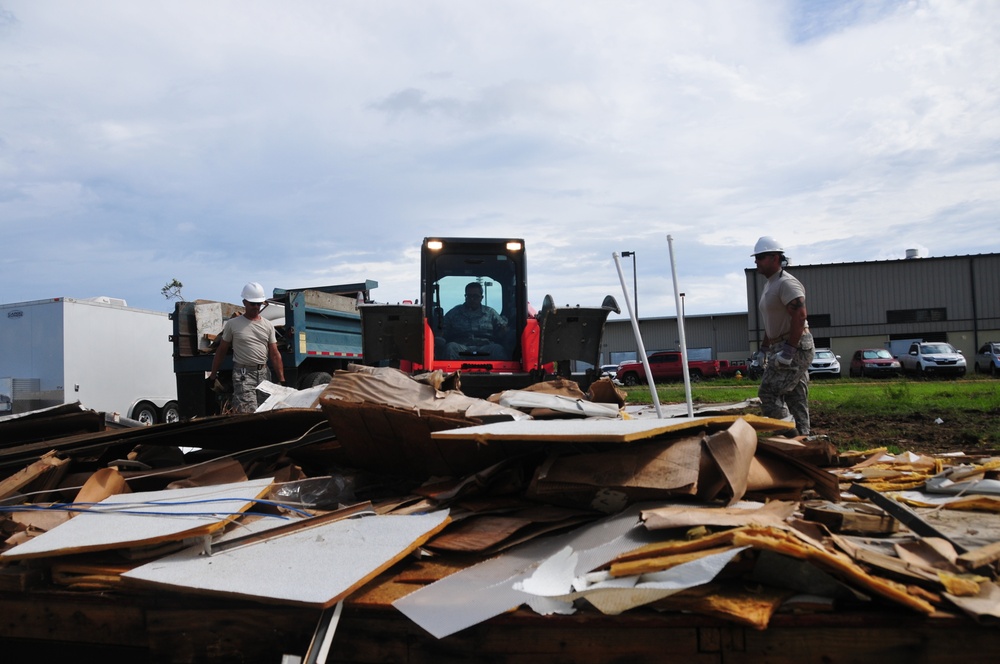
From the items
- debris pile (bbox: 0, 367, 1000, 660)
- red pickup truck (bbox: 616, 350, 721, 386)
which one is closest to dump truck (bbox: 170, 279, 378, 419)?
debris pile (bbox: 0, 367, 1000, 660)

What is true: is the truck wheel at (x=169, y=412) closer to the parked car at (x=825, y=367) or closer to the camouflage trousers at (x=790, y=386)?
the camouflage trousers at (x=790, y=386)

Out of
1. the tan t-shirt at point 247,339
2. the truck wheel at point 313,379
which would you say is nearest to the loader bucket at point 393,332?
the tan t-shirt at point 247,339

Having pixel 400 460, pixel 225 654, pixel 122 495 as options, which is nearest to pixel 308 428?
pixel 400 460

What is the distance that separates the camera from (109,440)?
13.0 feet

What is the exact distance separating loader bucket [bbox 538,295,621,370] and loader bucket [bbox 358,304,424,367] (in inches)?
47.0

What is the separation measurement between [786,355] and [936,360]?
27207 mm

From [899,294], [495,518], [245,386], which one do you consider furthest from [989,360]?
[495,518]

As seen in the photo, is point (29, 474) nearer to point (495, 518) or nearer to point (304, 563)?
point (304, 563)

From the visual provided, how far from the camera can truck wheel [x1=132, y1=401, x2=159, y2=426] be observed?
14911 millimetres

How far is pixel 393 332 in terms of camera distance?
6992 mm

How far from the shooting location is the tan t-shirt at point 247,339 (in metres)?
7.98

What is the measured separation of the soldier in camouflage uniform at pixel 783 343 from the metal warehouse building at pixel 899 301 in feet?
107

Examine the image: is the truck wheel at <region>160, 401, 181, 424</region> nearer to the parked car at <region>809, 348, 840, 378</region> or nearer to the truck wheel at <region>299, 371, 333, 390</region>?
the truck wheel at <region>299, 371, 333, 390</region>

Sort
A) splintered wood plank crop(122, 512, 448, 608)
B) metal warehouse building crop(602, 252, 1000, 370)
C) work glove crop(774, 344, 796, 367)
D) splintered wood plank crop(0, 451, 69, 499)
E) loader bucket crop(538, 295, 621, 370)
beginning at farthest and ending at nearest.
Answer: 1. metal warehouse building crop(602, 252, 1000, 370)
2. loader bucket crop(538, 295, 621, 370)
3. work glove crop(774, 344, 796, 367)
4. splintered wood plank crop(0, 451, 69, 499)
5. splintered wood plank crop(122, 512, 448, 608)
